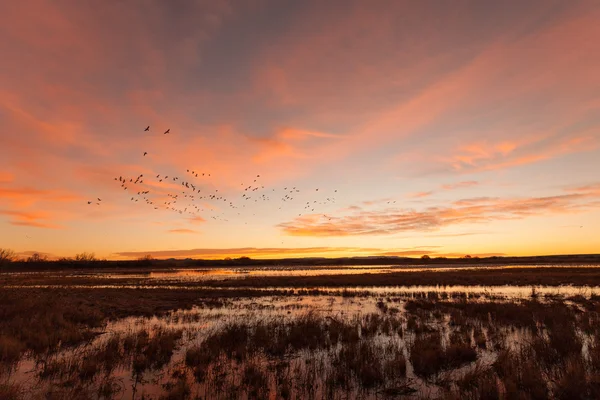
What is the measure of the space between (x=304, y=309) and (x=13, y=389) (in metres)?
17.8

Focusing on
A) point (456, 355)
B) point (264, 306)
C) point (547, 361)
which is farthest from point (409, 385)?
point (264, 306)

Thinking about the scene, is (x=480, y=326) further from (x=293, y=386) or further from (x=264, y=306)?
(x=264, y=306)

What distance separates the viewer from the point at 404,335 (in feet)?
50.3

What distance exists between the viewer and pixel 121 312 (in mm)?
22938

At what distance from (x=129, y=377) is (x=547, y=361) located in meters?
12.8

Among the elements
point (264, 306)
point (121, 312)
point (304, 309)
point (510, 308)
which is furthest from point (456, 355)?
point (121, 312)

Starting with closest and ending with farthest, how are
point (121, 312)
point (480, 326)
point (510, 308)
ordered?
1. point (480, 326)
2. point (510, 308)
3. point (121, 312)

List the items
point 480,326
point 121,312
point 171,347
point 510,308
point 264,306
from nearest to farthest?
point 171,347 → point 480,326 → point 510,308 → point 121,312 → point 264,306

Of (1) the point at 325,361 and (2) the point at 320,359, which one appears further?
(2) the point at 320,359

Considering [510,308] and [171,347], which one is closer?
[171,347]

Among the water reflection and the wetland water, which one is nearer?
the wetland water

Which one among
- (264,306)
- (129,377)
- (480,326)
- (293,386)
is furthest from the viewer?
(264,306)

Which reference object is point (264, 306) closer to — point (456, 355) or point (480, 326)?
point (480, 326)

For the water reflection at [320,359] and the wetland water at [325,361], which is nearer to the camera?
the wetland water at [325,361]
